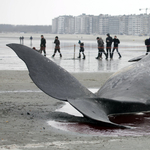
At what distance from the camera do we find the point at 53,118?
7797 millimetres

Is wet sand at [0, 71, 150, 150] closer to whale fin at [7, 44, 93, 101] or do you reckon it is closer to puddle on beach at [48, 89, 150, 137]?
puddle on beach at [48, 89, 150, 137]

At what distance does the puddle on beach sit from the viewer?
6613mm

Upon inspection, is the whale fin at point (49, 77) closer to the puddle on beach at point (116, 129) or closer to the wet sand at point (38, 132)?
the puddle on beach at point (116, 129)

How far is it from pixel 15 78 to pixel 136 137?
28.7 ft

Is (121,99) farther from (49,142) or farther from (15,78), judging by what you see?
(15,78)

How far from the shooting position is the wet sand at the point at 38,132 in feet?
18.6

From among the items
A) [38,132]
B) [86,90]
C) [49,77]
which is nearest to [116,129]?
[86,90]

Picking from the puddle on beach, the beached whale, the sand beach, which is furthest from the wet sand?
the beached whale

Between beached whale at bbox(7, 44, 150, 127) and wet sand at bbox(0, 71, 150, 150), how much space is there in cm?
60

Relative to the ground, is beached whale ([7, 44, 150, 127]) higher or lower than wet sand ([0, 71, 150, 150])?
higher

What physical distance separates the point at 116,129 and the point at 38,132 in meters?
1.41

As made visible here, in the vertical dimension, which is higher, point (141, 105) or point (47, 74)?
point (47, 74)

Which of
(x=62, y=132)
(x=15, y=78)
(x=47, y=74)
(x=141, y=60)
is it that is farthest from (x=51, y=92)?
(x=15, y=78)

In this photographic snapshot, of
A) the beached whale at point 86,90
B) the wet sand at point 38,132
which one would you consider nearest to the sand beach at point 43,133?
the wet sand at point 38,132
